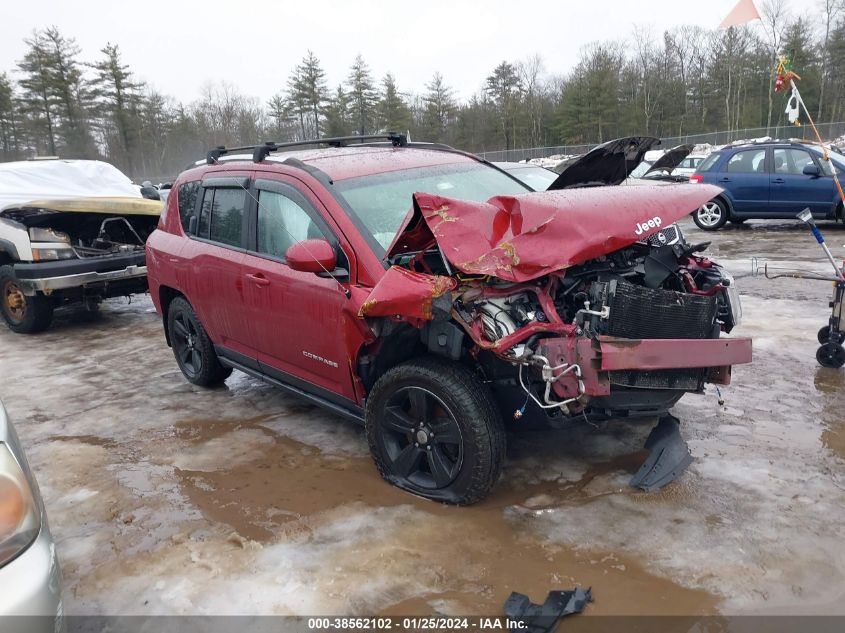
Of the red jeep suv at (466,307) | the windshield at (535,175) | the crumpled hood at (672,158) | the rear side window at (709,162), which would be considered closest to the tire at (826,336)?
the crumpled hood at (672,158)

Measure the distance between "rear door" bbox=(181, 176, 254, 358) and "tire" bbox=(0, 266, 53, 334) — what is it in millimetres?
3827

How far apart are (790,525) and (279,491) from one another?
8.57 feet

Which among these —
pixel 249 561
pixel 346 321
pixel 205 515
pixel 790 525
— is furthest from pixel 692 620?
pixel 205 515

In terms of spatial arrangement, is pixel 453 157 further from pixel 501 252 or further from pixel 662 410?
pixel 662 410

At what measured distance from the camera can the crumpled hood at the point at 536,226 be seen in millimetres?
2965

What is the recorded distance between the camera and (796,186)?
40.2 ft

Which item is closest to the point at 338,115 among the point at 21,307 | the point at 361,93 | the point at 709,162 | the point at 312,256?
the point at 361,93

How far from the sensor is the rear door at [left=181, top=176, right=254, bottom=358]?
14.5 ft

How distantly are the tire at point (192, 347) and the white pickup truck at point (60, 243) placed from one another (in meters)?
2.65

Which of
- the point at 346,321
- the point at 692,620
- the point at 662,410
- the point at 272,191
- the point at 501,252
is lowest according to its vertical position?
the point at 692,620

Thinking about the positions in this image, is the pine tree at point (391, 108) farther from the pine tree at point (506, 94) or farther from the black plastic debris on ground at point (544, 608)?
the black plastic debris on ground at point (544, 608)

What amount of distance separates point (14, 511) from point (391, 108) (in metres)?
53.9

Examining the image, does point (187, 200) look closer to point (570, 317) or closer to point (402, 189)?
point (402, 189)

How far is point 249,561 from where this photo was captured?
9.87 ft
